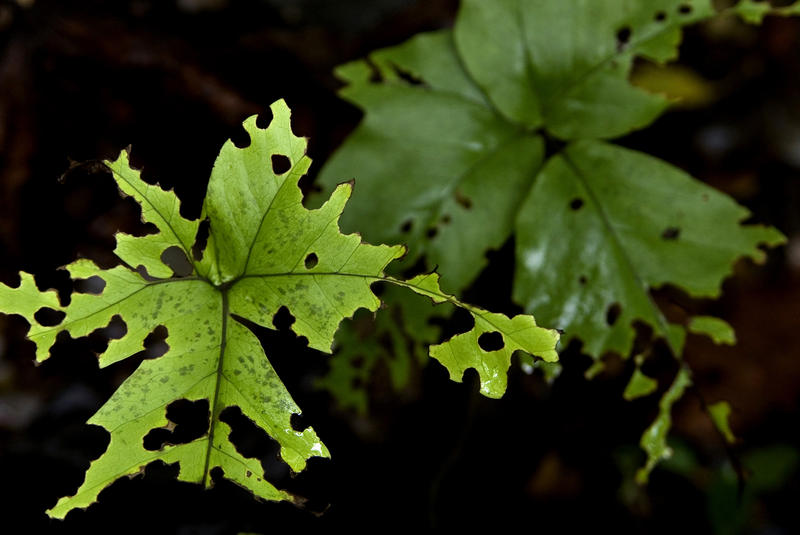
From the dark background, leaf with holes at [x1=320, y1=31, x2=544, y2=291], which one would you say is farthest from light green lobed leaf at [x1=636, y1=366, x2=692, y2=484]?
leaf with holes at [x1=320, y1=31, x2=544, y2=291]

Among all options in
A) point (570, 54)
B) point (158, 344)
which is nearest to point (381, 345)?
point (158, 344)

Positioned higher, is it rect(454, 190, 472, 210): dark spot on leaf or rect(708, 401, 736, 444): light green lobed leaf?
rect(454, 190, 472, 210): dark spot on leaf

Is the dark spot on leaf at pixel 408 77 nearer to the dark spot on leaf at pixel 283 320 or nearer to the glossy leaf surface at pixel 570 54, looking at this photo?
the glossy leaf surface at pixel 570 54

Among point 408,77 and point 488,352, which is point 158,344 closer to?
point 408,77

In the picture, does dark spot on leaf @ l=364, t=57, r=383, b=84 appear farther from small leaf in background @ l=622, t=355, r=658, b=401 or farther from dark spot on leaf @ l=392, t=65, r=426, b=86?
small leaf in background @ l=622, t=355, r=658, b=401

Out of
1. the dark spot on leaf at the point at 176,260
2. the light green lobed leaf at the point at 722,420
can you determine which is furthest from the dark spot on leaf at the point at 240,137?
the light green lobed leaf at the point at 722,420

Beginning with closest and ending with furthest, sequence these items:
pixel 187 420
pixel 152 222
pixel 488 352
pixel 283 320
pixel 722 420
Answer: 1. pixel 488 352
2. pixel 152 222
3. pixel 722 420
4. pixel 187 420
5. pixel 283 320

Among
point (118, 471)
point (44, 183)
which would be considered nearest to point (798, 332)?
point (118, 471)

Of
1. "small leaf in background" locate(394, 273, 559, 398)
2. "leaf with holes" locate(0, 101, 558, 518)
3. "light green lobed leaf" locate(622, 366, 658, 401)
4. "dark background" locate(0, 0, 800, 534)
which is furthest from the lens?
"dark background" locate(0, 0, 800, 534)
